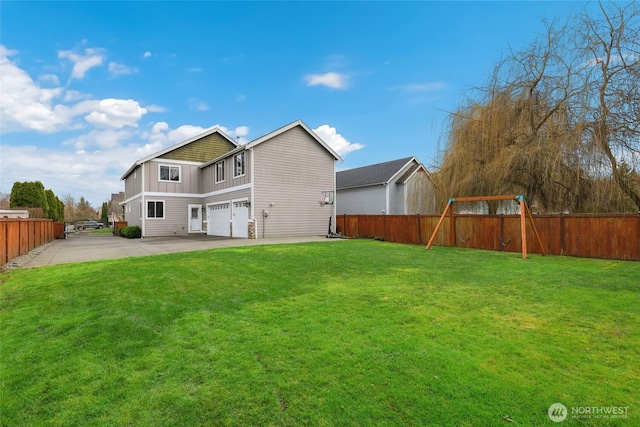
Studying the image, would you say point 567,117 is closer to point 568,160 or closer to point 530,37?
point 568,160

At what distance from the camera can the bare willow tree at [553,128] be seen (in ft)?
34.9

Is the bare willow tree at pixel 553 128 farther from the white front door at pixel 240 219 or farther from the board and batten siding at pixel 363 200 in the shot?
the white front door at pixel 240 219

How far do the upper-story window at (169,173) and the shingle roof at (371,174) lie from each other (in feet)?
41.5

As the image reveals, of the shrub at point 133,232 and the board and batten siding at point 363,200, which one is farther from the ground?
the board and batten siding at point 363,200

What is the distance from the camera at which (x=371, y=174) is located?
26.1 m

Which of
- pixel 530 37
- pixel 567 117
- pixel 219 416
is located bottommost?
pixel 219 416

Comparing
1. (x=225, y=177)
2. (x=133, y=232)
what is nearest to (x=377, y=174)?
(x=225, y=177)

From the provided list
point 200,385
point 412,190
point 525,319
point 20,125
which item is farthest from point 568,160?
point 20,125

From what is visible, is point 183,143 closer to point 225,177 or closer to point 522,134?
point 225,177

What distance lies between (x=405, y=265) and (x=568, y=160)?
748 centimetres

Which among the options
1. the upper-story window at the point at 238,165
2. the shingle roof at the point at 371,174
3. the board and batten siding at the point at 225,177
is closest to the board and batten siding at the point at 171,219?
the board and batten siding at the point at 225,177

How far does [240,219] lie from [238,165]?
130 inches

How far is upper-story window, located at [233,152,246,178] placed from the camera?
19.0 m

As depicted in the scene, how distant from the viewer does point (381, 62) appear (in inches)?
667
